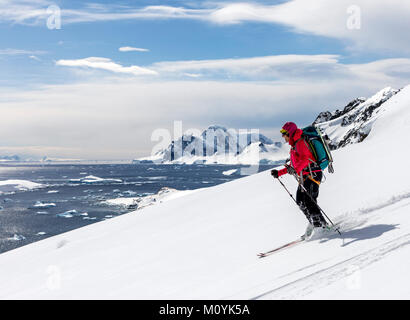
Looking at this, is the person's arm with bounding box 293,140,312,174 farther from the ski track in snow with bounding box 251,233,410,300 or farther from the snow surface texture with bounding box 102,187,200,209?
the snow surface texture with bounding box 102,187,200,209

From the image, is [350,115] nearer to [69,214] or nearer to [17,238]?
[69,214]

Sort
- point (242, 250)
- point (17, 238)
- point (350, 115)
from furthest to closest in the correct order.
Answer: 1. point (350, 115)
2. point (17, 238)
3. point (242, 250)

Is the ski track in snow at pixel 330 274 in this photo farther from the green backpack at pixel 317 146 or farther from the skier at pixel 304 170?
the green backpack at pixel 317 146

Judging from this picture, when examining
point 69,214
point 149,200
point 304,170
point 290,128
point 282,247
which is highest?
point 290,128

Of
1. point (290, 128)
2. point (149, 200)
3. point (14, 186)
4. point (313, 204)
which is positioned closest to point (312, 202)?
point (313, 204)

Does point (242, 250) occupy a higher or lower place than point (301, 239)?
lower

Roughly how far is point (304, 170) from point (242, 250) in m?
1.77

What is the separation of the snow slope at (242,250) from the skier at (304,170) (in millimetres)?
447

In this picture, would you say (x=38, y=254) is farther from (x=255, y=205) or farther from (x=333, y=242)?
(x=333, y=242)

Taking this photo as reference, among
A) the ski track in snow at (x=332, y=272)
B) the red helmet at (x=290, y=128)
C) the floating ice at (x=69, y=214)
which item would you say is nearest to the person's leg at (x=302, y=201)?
the ski track in snow at (x=332, y=272)

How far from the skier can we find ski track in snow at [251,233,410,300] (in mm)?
1327

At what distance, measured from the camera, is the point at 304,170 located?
5.80m

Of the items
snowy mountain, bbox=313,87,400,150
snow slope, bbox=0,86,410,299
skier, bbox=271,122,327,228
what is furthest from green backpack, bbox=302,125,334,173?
snowy mountain, bbox=313,87,400,150
